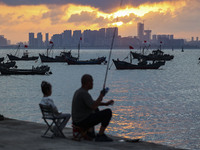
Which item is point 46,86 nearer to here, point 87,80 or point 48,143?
point 87,80

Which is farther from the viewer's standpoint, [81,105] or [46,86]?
[81,105]

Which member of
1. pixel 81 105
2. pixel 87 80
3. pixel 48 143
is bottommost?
pixel 48 143

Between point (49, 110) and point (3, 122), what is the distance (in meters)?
3.38

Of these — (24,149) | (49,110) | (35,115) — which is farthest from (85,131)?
(35,115)

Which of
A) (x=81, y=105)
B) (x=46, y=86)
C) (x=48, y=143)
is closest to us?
(x=48, y=143)

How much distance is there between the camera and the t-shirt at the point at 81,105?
893 cm

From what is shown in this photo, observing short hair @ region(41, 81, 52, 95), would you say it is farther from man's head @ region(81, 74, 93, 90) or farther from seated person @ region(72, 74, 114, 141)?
man's head @ region(81, 74, 93, 90)

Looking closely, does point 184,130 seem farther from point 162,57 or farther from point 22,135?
point 162,57

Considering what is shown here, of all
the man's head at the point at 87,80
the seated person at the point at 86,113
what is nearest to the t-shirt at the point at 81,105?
the seated person at the point at 86,113

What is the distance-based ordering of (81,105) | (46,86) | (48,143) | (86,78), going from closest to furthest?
(48,143) → (86,78) → (46,86) → (81,105)

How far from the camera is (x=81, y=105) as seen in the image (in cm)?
911

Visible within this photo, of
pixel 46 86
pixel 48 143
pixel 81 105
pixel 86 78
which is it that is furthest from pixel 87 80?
pixel 48 143

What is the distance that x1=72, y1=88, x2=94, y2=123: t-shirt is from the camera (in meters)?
8.93

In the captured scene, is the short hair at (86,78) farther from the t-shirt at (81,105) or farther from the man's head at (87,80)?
the t-shirt at (81,105)
